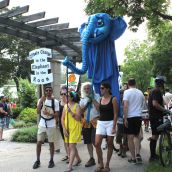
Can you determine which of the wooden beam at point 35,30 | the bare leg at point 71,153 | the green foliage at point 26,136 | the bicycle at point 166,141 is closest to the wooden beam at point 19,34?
the wooden beam at point 35,30

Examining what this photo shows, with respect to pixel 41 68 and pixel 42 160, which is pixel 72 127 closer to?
pixel 42 160

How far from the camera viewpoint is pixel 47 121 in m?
9.47

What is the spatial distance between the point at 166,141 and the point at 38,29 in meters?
7.03

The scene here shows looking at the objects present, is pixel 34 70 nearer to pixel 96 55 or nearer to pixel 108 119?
pixel 96 55

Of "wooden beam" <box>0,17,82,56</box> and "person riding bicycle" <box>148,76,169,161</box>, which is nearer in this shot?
"person riding bicycle" <box>148,76,169,161</box>

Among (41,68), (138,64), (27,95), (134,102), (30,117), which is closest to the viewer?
(134,102)

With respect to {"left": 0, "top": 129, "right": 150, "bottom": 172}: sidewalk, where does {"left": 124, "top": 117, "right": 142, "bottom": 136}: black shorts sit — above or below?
above

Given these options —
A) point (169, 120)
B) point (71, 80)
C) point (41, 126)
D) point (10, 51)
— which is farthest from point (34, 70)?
point (10, 51)

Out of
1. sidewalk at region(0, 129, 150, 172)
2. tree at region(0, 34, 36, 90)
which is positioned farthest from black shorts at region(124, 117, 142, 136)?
tree at region(0, 34, 36, 90)

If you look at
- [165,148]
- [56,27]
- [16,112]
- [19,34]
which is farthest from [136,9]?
[16,112]

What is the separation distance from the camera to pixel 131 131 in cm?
917

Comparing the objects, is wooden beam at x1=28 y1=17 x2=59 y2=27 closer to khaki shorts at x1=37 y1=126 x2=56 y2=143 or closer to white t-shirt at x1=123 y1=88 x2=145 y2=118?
khaki shorts at x1=37 y1=126 x2=56 y2=143

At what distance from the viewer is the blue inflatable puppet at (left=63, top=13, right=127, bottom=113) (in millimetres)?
9500

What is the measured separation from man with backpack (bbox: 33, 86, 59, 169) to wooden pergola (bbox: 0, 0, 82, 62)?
364cm
